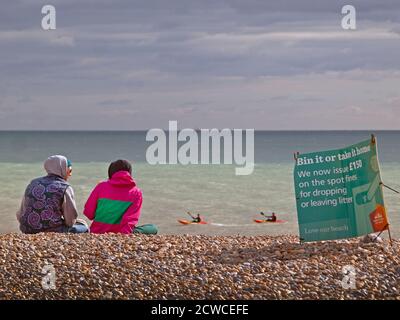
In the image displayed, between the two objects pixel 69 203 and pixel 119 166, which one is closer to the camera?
pixel 69 203

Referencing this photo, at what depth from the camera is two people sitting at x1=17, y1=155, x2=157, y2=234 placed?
9414 millimetres

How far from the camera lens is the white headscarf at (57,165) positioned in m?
9.44

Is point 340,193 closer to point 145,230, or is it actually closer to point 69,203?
point 145,230

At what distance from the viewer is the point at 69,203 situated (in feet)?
30.9

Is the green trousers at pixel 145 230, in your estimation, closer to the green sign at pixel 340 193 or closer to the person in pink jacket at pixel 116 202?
the person in pink jacket at pixel 116 202

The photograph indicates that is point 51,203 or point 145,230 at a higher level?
point 51,203

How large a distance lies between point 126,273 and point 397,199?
48.7 ft

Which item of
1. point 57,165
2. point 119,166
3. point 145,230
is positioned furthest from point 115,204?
point 57,165

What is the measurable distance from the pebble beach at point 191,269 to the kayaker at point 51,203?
35.8 inches

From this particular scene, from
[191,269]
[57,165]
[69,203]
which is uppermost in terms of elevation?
[57,165]

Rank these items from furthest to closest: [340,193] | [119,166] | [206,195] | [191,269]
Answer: [206,195], [119,166], [340,193], [191,269]

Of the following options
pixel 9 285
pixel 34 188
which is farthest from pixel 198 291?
pixel 34 188

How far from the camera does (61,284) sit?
728 cm

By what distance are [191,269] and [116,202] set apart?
2.40 metres
